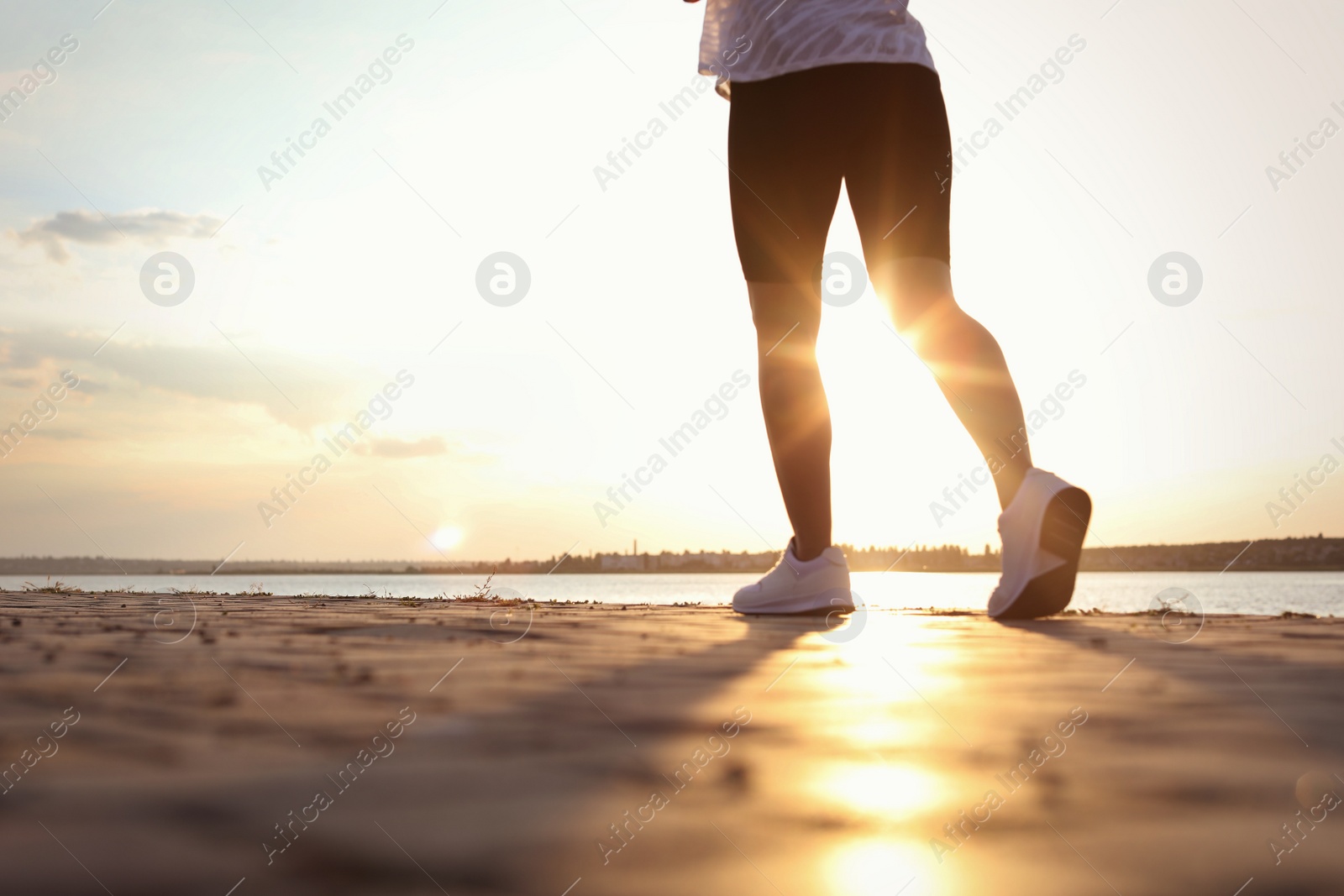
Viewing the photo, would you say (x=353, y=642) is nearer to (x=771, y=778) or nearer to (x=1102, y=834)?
(x=771, y=778)

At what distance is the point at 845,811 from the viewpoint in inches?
36.0

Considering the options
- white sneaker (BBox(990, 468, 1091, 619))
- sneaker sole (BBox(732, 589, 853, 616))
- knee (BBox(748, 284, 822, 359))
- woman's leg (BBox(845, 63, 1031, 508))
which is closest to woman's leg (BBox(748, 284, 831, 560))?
knee (BBox(748, 284, 822, 359))

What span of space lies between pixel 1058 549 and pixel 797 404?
98cm

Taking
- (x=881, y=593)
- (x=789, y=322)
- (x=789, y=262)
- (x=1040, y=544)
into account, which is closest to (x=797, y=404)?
(x=789, y=322)

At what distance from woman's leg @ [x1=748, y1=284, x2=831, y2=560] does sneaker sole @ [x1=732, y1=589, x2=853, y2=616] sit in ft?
0.53

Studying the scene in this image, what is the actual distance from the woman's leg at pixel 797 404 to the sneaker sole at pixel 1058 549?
72cm

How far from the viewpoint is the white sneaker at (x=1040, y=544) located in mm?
2930

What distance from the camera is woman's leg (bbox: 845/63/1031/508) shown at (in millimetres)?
3070

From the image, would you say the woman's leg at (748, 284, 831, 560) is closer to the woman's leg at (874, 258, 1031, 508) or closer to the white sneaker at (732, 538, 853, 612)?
the white sneaker at (732, 538, 853, 612)

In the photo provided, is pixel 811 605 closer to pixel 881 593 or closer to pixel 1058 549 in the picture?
pixel 1058 549

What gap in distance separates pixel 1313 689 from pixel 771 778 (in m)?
1.06

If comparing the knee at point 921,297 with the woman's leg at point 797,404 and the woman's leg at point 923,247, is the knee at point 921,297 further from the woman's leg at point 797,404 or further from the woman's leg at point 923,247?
the woman's leg at point 797,404

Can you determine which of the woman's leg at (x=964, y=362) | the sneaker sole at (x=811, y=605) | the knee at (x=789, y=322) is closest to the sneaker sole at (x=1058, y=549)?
the woman's leg at (x=964, y=362)

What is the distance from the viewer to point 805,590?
3.46 metres
